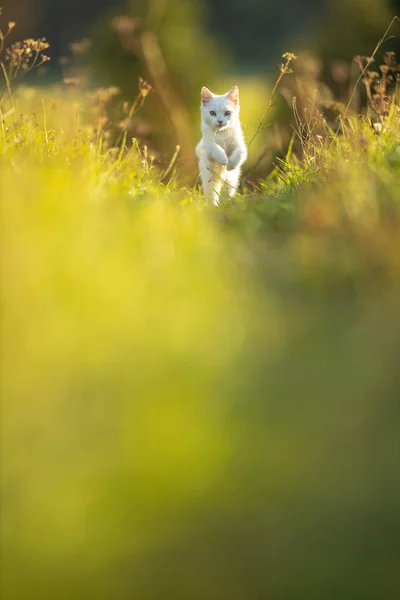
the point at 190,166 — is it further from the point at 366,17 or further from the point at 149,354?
the point at 149,354

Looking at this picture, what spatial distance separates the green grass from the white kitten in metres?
2.90

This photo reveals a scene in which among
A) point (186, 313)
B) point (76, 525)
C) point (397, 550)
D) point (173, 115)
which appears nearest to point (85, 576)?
point (76, 525)

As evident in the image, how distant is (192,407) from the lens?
1743mm

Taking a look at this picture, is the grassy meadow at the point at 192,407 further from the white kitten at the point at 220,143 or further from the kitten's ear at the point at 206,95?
the kitten's ear at the point at 206,95

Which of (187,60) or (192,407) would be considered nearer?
(192,407)

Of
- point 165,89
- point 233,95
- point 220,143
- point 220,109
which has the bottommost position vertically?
point 165,89

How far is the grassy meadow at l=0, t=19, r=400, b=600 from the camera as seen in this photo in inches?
56.8

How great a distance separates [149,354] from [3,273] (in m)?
0.45

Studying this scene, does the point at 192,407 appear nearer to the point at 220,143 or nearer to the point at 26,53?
the point at 26,53

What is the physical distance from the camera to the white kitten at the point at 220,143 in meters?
5.56

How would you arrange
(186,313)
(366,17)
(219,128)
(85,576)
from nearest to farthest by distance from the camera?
(85,576) → (186,313) → (219,128) → (366,17)

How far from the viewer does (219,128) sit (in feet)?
18.9

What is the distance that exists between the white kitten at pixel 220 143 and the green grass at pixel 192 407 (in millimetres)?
2898

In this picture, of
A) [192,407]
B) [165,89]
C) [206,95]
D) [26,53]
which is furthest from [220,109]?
[192,407]
